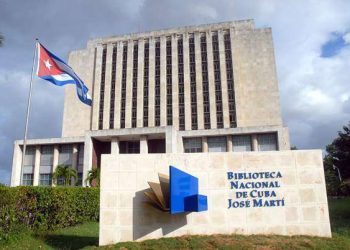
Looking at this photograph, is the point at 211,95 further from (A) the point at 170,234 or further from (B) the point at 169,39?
(A) the point at 170,234

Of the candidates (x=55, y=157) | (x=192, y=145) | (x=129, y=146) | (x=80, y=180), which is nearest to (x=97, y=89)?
(x=55, y=157)

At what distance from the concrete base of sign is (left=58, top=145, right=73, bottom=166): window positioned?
114 feet

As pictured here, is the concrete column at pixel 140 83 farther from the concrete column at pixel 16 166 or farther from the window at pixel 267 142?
the window at pixel 267 142

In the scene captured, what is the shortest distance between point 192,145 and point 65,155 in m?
17.0

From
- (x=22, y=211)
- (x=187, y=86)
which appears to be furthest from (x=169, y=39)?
(x=22, y=211)

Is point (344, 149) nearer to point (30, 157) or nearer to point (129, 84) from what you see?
point (129, 84)

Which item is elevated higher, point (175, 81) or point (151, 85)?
point (175, 81)

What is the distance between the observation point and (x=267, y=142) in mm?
43031

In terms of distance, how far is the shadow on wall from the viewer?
12.3m

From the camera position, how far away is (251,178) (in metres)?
12.9

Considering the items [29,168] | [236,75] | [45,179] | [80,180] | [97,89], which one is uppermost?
[236,75]

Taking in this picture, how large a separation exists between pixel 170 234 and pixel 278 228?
3.89m

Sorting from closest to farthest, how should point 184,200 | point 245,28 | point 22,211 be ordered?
point 184,200 → point 22,211 → point 245,28

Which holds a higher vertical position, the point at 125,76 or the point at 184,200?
the point at 125,76
